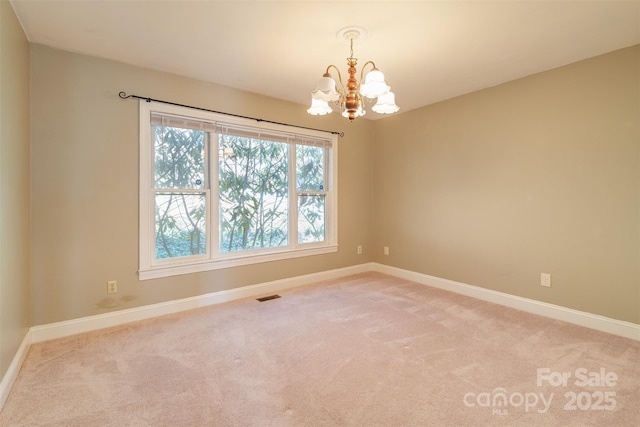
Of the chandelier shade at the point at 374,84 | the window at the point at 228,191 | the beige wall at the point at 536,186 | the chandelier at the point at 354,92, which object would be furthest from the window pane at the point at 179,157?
the beige wall at the point at 536,186

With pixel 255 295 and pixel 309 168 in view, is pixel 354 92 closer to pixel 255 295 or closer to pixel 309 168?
pixel 309 168

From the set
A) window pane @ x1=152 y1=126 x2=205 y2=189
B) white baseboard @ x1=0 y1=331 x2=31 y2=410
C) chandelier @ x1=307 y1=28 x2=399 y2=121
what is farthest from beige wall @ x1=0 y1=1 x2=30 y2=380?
chandelier @ x1=307 y1=28 x2=399 y2=121

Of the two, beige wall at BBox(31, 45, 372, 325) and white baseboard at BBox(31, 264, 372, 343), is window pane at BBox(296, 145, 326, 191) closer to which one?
white baseboard at BBox(31, 264, 372, 343)

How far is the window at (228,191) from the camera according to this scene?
2.96 m

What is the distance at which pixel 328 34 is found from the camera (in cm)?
229

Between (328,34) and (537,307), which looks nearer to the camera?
(328,34)

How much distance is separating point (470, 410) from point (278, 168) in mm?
3062

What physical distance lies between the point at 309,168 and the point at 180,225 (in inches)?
72.0

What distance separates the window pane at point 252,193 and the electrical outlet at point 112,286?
3.41ft

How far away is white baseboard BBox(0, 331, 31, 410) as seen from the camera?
1.69 metres

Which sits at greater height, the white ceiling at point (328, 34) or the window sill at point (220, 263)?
the white ceiling at point (328, 34)

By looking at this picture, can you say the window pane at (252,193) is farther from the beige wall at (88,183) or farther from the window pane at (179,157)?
the beige wall at (88,183)

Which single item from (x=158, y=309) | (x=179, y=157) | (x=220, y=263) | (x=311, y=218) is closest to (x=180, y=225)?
(x=220, y=263)

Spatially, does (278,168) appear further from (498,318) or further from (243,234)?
(498,318)
